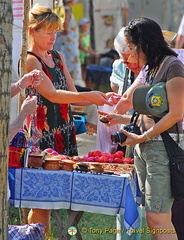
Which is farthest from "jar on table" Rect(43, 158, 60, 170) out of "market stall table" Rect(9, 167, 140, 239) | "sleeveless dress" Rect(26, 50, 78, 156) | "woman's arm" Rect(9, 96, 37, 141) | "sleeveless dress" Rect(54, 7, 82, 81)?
"sleeveless dress" Rect(54, 7, 82, 81)

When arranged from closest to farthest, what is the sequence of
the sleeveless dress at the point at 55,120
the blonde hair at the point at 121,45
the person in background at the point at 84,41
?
the sleeveless dress at the point at 55,120 → the blonde hair at the point at 121,45 → the person in background at the point at 84,41

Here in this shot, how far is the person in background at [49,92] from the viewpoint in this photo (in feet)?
13.0

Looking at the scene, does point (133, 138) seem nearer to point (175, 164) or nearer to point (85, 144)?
point (175, 164)

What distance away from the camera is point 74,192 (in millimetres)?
3443

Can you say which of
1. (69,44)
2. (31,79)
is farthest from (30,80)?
(69,44)

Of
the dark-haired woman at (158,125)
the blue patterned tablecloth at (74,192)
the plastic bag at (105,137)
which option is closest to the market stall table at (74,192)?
the blue patterned tablecloth at (74,192)

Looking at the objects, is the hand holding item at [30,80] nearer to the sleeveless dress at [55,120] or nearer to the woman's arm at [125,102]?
the sleeveless dress at [55,120]

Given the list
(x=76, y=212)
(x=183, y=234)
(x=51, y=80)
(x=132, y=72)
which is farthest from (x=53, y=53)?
(x=183, y=234)

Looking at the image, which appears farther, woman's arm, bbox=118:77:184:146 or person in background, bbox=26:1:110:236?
person in background, bbox=26:1:110:236

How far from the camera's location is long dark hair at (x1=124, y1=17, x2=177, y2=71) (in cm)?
322

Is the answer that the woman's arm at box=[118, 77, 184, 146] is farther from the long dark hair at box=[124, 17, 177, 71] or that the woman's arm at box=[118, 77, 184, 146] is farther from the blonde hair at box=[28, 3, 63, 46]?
the blonde hair at box=[28, 3, 63, 46]

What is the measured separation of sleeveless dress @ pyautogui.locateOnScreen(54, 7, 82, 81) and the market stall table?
5.75 m

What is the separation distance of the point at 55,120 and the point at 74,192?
30.7 inches

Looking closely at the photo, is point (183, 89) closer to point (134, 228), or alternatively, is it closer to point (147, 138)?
point (147, 138)
